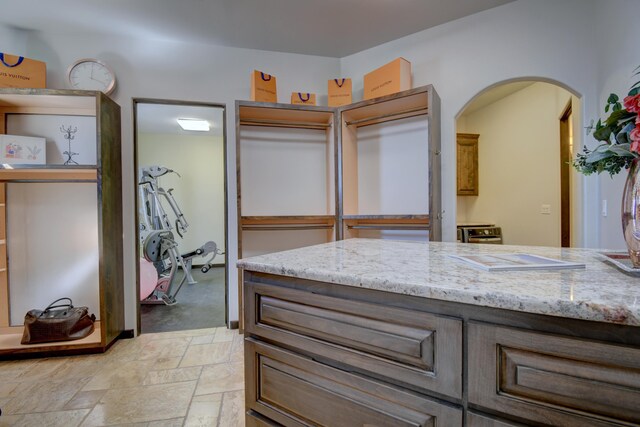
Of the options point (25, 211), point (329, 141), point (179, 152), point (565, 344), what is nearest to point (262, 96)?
point (329, 141)

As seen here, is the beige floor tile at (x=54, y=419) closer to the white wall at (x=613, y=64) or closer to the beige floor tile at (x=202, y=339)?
the beige floor tile at (x=202, y=339)

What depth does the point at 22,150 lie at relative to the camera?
8.30ft

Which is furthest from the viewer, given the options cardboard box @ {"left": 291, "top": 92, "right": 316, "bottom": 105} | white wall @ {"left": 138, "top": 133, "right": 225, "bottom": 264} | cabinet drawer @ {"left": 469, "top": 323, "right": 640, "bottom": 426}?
white wall @ {"left": 138, "top": 133, "right": 225, "bottom": 264}

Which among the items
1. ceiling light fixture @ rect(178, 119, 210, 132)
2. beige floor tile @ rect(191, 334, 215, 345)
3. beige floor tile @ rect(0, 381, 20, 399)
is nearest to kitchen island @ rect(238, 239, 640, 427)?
beige floor tile @ rect(191, 334, 215, 345)

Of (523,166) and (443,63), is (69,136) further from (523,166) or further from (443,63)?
(523,166)

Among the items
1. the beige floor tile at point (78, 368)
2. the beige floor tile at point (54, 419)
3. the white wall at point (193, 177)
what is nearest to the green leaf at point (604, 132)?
the beige floor tile at point (54, 419)

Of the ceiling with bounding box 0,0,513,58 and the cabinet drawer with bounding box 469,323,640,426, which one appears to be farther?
the ceiling with bounding box 0,0,513,58

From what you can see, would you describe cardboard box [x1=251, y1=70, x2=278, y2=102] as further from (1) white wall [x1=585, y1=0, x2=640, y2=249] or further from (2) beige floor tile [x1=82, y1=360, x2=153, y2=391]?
(1) white wall [x1=585, y1=0, x2=640, y2=249]

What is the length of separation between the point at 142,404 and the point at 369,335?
1.84 m

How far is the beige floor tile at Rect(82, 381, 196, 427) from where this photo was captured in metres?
1.75

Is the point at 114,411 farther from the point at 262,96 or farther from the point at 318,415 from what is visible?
the point at 262,96

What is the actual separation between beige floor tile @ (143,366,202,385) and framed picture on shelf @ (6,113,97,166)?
200 cm

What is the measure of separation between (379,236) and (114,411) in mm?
2469

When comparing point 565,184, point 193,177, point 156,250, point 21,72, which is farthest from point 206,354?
point 565,184
